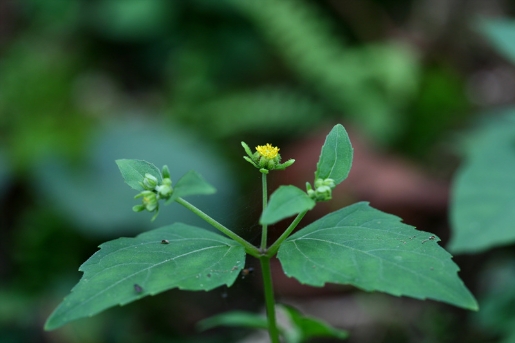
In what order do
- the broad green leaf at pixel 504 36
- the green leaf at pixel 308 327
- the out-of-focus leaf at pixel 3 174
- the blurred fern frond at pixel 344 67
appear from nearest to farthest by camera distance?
the green leaf at pixel 308 327 < the broad green leaf at pixel 504 36 < the out-of-focus leaf at pixel 3 174 < the blurred fern frond at pixel 344 67

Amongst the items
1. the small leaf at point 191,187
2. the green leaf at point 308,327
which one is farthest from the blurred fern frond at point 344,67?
the small leaf at point 191,187

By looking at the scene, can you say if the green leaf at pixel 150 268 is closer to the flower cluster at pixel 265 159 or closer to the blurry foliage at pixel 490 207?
the flower cluster at pixel 265 159

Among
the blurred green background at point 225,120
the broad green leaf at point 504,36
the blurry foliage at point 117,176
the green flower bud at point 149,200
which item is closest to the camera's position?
the green flower bud at point 149,200

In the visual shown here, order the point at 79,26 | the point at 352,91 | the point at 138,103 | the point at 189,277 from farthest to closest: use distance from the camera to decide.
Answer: the point at 79,26 < the point at 138,103 < the point at 352,91 < the point at 189,277

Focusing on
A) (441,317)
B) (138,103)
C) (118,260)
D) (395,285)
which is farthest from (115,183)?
(395,285)

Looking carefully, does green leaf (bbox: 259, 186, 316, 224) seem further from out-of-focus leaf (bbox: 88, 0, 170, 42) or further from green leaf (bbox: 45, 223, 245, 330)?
out-of-focus leaf (bbox: 88, 0, 170, 42)

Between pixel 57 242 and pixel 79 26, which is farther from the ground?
pixel 79 26

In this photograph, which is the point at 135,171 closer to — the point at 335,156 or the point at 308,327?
the point at 335,156

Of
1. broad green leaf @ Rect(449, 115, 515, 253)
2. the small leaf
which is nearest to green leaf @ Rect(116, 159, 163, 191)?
the small leaf

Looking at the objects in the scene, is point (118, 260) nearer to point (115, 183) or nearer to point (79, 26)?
point (115, 183)
